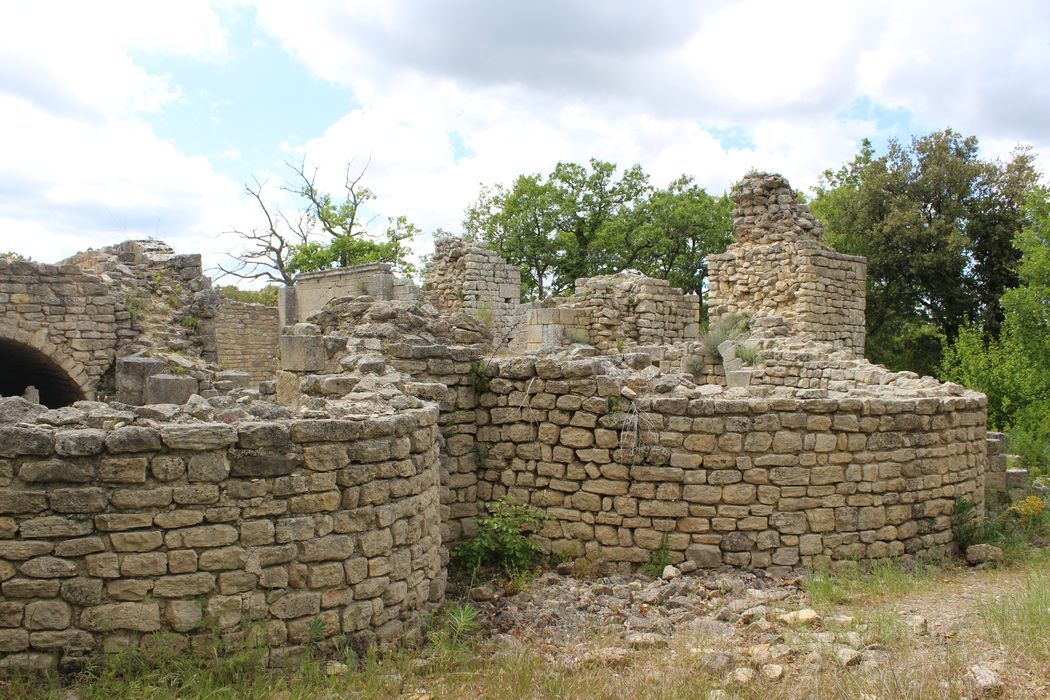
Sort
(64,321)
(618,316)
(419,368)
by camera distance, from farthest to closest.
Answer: (618,316)
(64,321)
(419,368)

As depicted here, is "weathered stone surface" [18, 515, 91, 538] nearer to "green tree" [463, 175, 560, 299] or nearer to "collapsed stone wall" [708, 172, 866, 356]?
"collapsed stone wall" [708, 172, 866, 356]

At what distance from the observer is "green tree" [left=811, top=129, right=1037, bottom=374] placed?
72.6ft

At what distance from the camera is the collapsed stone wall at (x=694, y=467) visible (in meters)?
6.66

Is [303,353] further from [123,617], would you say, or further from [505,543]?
[123,617]

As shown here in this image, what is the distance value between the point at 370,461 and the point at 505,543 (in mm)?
2251

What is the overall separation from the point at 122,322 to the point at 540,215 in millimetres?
23831

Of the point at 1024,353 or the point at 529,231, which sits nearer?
the point at 1024,353

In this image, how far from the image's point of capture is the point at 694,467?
6.66m

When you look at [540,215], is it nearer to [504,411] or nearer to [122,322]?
[122,322]

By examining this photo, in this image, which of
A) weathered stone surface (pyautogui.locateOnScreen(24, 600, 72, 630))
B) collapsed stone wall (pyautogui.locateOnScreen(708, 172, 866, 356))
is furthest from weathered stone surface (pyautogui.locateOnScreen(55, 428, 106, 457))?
collapsed stone wall (pyautogui.locateOnScreen(708, 172, 866, 356))

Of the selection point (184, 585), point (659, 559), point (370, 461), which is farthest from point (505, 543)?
point (184, 585)

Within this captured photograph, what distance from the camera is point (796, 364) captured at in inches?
462

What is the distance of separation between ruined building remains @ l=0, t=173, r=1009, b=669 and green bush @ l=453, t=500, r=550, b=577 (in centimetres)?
13

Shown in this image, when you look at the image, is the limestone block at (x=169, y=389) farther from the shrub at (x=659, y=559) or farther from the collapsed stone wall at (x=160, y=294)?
the shrub at (x=659, y=559)
